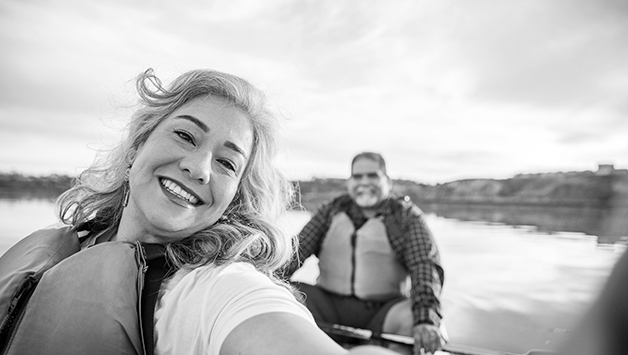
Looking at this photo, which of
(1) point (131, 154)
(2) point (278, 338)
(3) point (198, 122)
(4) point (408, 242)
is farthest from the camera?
(4) point (408, 242)

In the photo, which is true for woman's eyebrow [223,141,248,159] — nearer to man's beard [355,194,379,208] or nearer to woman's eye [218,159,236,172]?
woman's eye [218,159,236,172]

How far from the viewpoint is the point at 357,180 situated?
459 cm

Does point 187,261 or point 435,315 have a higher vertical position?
point 187,261

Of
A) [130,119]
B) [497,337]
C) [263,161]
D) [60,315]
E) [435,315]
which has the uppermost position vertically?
[130,119]

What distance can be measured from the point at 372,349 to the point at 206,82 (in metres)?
1.16

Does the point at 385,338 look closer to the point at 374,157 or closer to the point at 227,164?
the point at 374,157

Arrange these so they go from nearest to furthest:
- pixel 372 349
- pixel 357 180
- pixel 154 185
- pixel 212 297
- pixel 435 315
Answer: pixel 372 349 < pixel 212 297 < pixel 154 185 < pixel 435 315 < pixel 357 180

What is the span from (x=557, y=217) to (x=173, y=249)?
23592 millimetres

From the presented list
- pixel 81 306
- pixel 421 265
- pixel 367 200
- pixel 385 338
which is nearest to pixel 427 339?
pixel 385 338

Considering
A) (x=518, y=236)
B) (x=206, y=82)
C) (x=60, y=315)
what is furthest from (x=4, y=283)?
(x=518, y=236)

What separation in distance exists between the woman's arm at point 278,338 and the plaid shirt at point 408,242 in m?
2.65

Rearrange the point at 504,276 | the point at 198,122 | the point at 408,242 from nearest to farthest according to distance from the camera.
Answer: the point at 198,122
the point at 408,242
the point at 504,276

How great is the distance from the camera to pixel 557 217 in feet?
71.9

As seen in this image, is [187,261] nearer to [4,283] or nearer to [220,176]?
[220,176]
